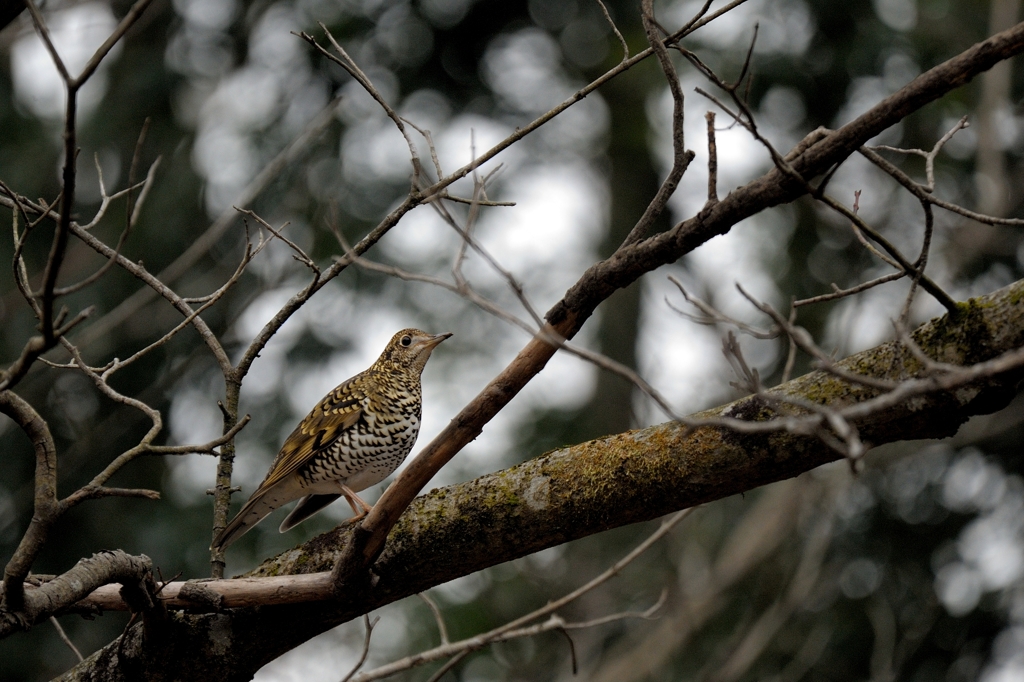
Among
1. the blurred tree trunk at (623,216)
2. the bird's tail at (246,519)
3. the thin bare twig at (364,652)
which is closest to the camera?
the thin bare twig at (364,652)

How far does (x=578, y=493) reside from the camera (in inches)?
123

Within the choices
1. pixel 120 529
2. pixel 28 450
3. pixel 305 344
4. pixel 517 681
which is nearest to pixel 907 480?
pixel 517 681

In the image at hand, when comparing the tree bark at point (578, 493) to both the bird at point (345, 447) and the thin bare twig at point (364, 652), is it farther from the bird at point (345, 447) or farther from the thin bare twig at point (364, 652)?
the bird at point (345, 447)

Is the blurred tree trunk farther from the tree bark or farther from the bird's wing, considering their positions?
the tree bark

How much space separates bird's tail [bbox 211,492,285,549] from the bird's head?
1052 mm

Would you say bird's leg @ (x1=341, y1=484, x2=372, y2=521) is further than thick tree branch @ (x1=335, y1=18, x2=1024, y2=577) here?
Yes

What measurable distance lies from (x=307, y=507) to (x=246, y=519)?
50 centimetres

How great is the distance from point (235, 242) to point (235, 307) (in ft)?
2.28

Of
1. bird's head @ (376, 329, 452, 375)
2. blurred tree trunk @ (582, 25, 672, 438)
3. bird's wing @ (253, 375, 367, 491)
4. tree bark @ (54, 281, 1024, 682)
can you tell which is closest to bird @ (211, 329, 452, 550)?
bird's wing @ (253, 375, 367, 491)

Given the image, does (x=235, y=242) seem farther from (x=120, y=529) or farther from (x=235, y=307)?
(x=120, y=529)

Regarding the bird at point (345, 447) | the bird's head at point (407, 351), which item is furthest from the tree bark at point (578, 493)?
the bird's head at point (407, 351)

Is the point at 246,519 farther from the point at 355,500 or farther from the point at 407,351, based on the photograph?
the point at 407,351

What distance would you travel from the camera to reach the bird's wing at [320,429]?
15.5 feet

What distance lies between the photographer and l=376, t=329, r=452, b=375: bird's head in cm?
547
